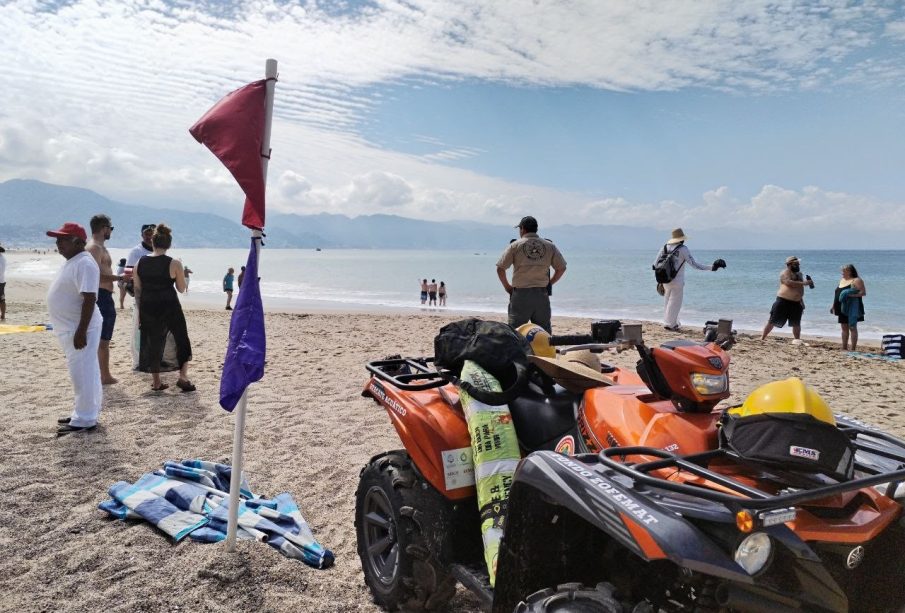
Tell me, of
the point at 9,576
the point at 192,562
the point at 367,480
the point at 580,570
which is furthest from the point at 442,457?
the point at 9,576

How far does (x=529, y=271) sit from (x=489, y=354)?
4.11m

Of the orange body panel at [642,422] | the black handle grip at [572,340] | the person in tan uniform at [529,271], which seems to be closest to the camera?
the orange body panel at [642,422]

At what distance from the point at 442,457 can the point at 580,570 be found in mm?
822

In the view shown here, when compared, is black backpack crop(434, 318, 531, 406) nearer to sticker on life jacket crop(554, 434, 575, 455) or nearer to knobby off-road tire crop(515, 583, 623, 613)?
sticker on life jacket crop(554, 434, 575, 455)

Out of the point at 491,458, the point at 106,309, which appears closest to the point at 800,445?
the point at 491,458

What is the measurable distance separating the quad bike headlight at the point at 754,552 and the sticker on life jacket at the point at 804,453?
0.88ft

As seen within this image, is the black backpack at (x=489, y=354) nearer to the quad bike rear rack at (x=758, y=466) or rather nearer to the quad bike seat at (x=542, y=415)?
the quad bike seat at (x=542, y=415)

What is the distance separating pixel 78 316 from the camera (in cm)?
554

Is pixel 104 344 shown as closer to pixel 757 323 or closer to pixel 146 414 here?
pixel 146 414

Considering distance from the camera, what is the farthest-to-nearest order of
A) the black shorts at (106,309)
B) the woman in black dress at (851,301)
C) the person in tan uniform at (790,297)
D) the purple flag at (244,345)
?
the person in tan uniform at (790,297), the woman in black dress at (851,301), the black shorts at (106,309), the purple flag at (244,345)

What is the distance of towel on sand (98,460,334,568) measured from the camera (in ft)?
11.4

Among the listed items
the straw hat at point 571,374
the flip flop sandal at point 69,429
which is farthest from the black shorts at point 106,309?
the straw hat at point 571,374

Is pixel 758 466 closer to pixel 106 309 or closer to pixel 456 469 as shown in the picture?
pixel 456 469

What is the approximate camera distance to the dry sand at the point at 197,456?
9.93 feet
